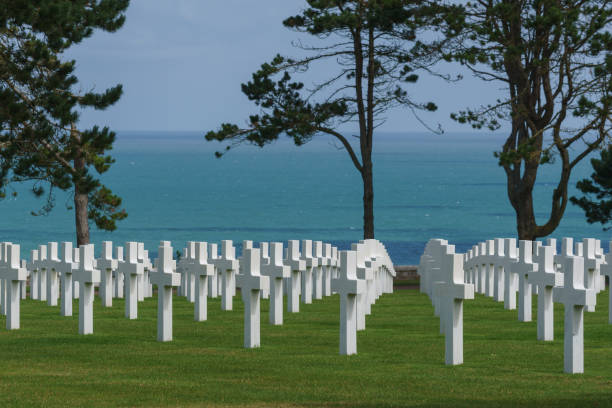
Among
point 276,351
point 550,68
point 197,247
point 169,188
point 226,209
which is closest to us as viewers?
point 276,351

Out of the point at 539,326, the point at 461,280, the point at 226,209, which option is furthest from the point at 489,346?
the point at 226,209

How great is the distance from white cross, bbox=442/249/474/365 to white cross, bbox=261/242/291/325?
352 centimetres

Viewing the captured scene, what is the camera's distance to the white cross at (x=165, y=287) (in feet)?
42.3

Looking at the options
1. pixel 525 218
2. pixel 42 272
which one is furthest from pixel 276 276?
pixel 525 218

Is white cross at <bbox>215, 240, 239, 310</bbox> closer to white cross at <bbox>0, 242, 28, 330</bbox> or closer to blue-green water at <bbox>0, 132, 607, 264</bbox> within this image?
white cross at <bbox>0, 242, 28, 330</bbox>

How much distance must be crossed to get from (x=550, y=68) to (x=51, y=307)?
1749 centimetres

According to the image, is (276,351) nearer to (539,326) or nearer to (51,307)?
(539,326)

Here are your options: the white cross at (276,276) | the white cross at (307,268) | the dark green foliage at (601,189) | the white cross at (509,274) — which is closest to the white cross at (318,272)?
the white cross at (307,268)

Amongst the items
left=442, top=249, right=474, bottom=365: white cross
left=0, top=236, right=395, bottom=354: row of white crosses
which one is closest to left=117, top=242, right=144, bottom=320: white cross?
left=0, top=236, right=395, bottom=354: row of white crosses

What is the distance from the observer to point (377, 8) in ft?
107

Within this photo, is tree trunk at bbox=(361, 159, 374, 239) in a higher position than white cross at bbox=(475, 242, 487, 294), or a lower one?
higher

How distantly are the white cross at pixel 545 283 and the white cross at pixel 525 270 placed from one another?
39.3 inches

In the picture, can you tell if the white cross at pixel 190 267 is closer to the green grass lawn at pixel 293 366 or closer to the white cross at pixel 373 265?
the green grass lawn at pixel 293 366

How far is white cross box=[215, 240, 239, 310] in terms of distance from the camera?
16281mm
